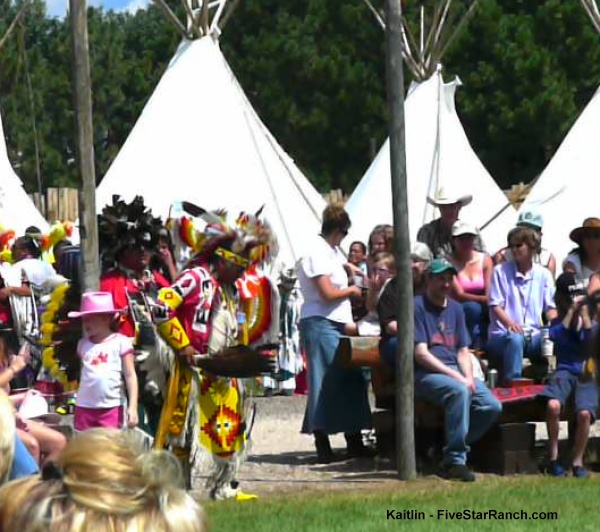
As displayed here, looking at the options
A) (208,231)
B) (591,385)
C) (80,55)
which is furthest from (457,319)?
(80,55)

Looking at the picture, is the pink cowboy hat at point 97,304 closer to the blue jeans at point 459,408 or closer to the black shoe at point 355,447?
the blue jeans at point 459,408

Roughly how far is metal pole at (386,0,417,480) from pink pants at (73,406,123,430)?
5.90 feet

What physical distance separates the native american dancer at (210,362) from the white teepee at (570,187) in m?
10.3

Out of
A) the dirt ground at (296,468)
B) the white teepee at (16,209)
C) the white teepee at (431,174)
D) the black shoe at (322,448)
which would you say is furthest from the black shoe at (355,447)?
the white teepee at (16,209)

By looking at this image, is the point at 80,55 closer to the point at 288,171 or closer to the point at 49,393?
the point at 49,393

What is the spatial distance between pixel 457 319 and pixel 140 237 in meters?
1.99

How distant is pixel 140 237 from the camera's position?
9.64 meters

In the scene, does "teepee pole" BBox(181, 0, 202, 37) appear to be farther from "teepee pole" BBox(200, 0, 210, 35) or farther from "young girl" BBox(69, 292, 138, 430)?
"young girl" BBox(69, 292, 138, 430)

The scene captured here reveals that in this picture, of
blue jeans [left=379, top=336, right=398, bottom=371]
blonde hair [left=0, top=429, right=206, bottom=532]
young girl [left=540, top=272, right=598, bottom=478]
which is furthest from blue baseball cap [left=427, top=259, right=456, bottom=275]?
blonde hair [left=0, top=429, right=206, bottom=532]

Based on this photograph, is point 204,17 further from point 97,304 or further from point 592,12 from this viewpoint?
point 97,304

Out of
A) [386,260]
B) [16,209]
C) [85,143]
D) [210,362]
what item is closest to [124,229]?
[85,143]

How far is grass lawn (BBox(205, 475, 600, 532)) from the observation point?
311 inches

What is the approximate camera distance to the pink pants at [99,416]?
871cm

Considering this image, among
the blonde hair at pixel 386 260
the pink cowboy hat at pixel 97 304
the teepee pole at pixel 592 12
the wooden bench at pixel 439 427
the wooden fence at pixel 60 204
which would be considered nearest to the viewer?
the pink cowboy hat at pixel 97 304
